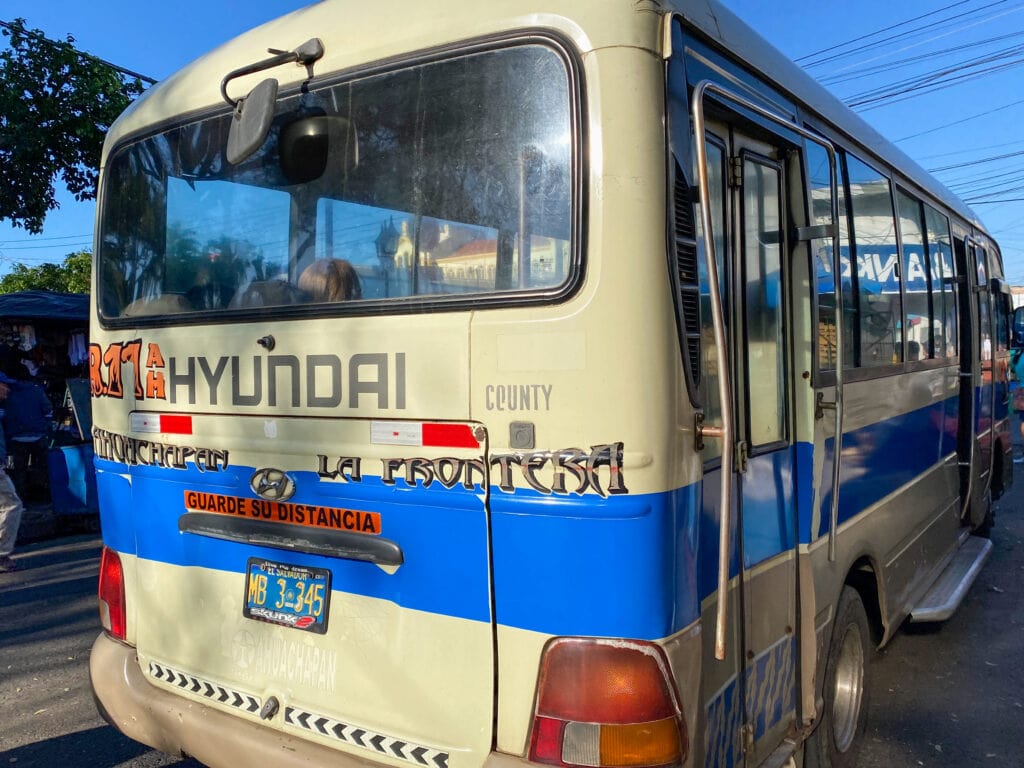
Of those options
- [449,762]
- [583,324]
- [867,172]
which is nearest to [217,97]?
[583,324]

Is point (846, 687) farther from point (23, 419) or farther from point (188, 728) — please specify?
point (23, 419)

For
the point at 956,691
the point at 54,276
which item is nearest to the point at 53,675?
the point at 956,691

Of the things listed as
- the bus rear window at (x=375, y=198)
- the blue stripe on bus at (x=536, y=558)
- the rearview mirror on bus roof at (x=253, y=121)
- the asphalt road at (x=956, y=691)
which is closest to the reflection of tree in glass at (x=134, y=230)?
the bus rear window at (x=375, y=198)

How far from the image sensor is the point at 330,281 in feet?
8.34

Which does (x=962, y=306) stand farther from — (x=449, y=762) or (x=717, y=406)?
(x=449, y=762)

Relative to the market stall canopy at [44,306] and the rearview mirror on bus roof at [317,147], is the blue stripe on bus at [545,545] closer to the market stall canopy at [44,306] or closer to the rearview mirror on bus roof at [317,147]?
the rearview mirror on bus roof at [317,147]

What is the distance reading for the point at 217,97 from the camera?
278 centimetres

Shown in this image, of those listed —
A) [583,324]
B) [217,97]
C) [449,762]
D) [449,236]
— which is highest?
[217,97]

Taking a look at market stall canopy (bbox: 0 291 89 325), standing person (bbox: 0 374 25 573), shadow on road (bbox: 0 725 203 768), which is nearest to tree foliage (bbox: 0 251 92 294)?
market stall canopy (bbox: 0 291 89 325)

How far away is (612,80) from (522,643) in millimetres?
1456

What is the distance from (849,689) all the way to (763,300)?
1921 mm

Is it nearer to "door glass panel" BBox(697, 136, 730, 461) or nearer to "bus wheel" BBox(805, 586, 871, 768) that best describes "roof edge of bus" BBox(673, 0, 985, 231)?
"door glass panel" BBox(697, 136, 730, 461)

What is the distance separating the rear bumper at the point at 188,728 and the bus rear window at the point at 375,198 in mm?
1283

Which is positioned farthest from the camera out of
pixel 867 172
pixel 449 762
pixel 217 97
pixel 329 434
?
pixel 867 172
